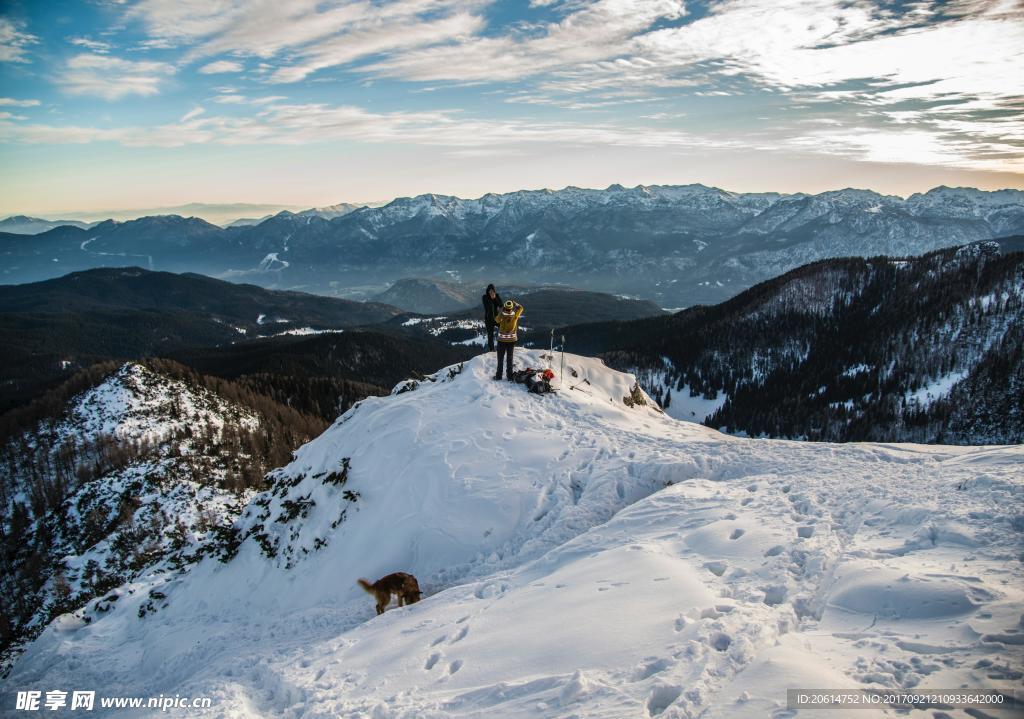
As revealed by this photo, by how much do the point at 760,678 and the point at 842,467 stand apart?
1027cm

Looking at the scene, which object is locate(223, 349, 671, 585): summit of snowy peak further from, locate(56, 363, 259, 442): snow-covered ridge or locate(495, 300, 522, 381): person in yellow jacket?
locate(56, 363, 259, 442): snow-covered ridge

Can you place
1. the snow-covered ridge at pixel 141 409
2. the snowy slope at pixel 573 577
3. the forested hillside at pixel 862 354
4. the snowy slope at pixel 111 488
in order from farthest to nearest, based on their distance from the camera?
the forested hillside at pixel 862 354, the snow-covered ridge at pixel 141 409, the snowy slope at pixel 111 488, the snowy slope at pixel 573 577

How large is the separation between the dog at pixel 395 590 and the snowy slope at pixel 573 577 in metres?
0.53

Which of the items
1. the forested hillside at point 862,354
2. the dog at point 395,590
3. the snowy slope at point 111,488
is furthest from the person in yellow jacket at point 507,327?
the forested hillside at point 862,354

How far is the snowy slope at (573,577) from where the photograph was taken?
24.7ft

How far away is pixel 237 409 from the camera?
8262cm

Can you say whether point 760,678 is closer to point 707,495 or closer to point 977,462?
point 707,495

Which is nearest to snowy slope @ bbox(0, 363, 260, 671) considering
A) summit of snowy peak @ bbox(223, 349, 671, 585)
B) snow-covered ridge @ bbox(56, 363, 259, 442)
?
snow-covered ridge @ bbox(56, 363, 259, 442)

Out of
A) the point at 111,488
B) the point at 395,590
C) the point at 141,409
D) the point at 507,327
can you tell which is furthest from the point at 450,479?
the point at 141,409

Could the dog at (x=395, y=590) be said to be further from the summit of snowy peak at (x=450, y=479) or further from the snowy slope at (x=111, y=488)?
the snowy slope at (x=111, y=488)

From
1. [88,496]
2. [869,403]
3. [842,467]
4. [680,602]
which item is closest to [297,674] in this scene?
[680,602]

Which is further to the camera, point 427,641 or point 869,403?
point 869,403

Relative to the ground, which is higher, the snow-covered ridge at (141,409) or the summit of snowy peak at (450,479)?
the summit of snowy peak at (450,479)

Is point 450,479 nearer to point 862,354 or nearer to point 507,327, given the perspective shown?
point 507,327
